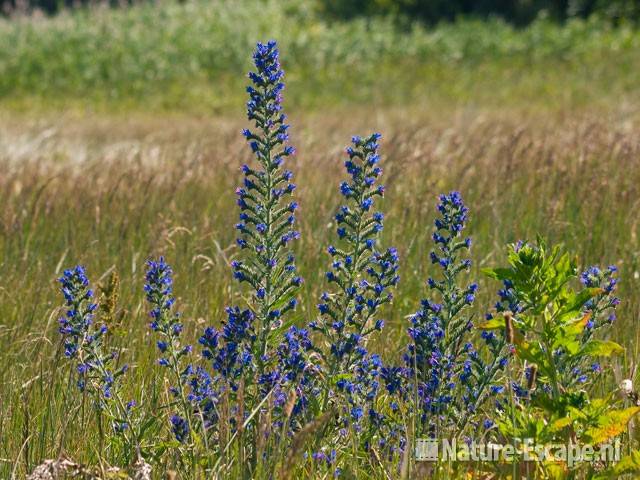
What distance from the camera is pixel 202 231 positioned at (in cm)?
476

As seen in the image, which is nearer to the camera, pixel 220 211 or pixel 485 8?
pixel 220 211

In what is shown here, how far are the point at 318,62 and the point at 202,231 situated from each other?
54.0 feet

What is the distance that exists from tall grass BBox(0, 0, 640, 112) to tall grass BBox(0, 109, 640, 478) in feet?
32.9

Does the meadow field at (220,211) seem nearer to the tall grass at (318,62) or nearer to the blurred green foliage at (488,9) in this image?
the tall grass at (318,62)

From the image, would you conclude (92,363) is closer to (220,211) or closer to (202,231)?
(202,231)

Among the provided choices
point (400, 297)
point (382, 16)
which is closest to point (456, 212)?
point (400, 297)

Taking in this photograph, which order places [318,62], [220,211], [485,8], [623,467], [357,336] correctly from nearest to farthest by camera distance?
[623,467]
[357,336]
[220,211]
[318,62]
[485,8]

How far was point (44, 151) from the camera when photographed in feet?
29.6

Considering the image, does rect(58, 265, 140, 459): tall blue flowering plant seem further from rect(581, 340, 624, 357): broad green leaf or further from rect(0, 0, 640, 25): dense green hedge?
rect(0, 0, 640, 25): dense green hedge

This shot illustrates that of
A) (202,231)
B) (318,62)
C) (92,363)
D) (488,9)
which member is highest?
(488,9)

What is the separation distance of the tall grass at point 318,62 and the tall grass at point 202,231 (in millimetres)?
10033

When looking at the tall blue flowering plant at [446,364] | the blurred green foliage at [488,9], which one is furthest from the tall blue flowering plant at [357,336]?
the blurred green foliage at [488,9]

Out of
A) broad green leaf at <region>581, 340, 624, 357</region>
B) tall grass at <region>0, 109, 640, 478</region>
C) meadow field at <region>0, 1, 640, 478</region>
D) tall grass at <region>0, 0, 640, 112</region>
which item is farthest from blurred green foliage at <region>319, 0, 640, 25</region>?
broad green leaf at <region>581, 340, 624, 357</region>

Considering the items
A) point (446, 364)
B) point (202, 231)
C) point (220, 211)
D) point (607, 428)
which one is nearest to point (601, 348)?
point (607, 428)
